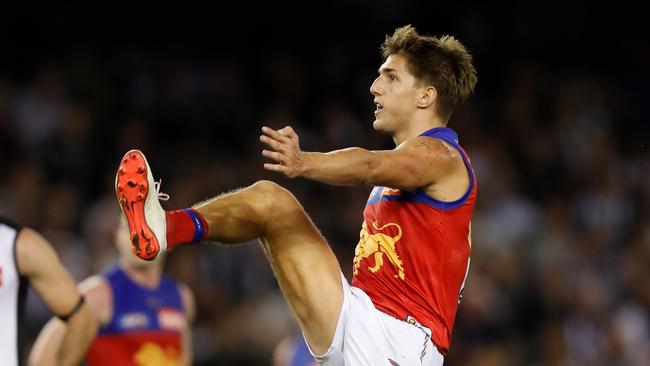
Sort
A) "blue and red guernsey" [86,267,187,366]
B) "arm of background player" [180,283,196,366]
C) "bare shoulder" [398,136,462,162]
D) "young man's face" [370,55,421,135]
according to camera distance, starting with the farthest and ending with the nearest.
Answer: "arm of background player" [180,283,196,366] → "blue and red guernsey" [86,267,187,366] → "young man's face" [370,55,421,135] → "bare shoulder" [398,136,462,162]

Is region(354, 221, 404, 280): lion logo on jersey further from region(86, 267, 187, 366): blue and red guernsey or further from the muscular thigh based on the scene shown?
region(86, 267, 187, 366): blue and red guernsey

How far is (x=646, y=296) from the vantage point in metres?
11.0

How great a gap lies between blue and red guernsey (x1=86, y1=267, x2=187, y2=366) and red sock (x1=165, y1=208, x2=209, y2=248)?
2566mm

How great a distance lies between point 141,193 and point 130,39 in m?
8.27

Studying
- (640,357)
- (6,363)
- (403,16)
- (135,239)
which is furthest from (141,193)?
(403,16)

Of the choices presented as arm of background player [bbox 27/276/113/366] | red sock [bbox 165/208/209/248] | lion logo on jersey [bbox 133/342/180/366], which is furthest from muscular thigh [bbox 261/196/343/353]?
lion logo on jersey [bbox 133/342/180/366]

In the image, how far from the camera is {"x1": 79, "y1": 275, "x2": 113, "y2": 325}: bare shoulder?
753 cm

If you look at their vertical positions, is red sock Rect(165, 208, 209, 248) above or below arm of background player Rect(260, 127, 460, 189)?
below

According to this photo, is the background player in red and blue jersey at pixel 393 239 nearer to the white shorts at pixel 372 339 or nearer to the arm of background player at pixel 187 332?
the white shorts at pixel 372 339

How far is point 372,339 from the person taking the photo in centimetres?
540

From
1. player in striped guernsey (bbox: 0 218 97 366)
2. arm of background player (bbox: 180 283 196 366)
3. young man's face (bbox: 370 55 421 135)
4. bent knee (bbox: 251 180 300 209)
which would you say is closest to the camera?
player in striped guernsey (bbox: 0 218 97 366)

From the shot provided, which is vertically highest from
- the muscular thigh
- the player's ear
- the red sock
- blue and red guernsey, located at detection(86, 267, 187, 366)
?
the player's ear

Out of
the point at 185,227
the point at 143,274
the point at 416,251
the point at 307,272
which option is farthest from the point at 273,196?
the point at 143,274

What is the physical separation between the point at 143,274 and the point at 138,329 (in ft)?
1.59
